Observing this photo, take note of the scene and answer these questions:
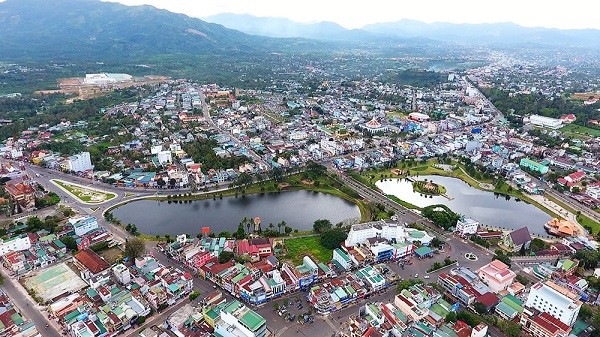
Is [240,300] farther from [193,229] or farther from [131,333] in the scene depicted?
[193,229]

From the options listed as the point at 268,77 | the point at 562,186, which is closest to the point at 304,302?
the point at 562,186

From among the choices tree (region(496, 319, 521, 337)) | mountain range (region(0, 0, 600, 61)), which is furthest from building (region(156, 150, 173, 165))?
mountain range (region(0, 0, 600, 61))

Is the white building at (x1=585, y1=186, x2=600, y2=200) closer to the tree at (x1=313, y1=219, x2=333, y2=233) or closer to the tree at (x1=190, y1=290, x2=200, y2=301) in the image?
the tree at (x1=313, y1=219, x2=333, y2=233)

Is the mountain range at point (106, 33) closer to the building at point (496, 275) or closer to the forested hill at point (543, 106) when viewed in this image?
the forested hill at point (543, 106)

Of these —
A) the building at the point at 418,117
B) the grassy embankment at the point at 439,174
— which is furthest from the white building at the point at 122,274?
the building at the point at 418,117

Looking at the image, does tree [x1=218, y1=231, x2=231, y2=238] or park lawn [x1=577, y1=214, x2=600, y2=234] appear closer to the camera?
tree [x1=218, y1=231, x2=231, y2=238]
